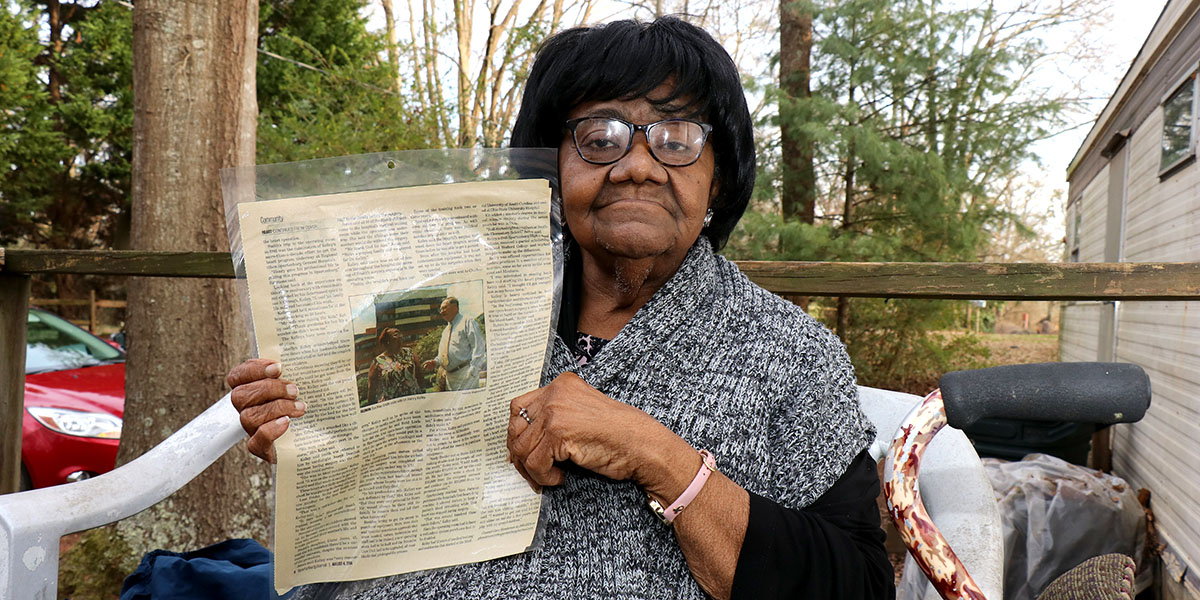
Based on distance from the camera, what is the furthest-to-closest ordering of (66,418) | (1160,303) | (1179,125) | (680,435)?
(1160,303), (1179,125), (66,418), (680,435)

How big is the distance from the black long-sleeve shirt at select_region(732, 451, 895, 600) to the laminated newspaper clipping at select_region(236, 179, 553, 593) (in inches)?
14.1

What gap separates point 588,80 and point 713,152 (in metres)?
0.29

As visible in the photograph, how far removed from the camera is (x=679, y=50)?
140cm

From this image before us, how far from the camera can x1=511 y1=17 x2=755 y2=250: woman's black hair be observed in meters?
1.38

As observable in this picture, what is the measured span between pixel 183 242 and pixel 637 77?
2640 mm

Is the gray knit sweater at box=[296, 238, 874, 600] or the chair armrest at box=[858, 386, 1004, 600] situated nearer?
the gray knit sweater at box=[296, 238, 874, 600]

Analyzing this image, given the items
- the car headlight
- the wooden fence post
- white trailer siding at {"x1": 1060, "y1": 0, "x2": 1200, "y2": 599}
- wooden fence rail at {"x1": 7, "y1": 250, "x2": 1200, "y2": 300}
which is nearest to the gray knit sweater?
wooden fence rail at {"x1": 7, "y1": 250, "x2": 1200, "y2": 300}

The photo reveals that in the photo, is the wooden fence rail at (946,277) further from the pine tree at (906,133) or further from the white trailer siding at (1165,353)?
the pine tree at (906,133)

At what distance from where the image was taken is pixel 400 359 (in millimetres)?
1131

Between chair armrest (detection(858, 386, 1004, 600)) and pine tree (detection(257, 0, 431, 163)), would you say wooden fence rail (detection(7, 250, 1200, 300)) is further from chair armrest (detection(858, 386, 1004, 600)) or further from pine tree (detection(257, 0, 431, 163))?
pine tree (detection(257, 0, 431, 163))

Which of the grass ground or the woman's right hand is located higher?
the woman's right hand

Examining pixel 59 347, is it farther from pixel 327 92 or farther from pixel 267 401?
pixel 327 92

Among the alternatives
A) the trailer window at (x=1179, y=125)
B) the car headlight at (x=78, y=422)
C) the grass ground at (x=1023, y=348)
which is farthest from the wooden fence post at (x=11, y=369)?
the grass ground at (x=1023, y=348)

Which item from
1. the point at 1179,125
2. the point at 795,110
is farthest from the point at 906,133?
the point at 1179,125
